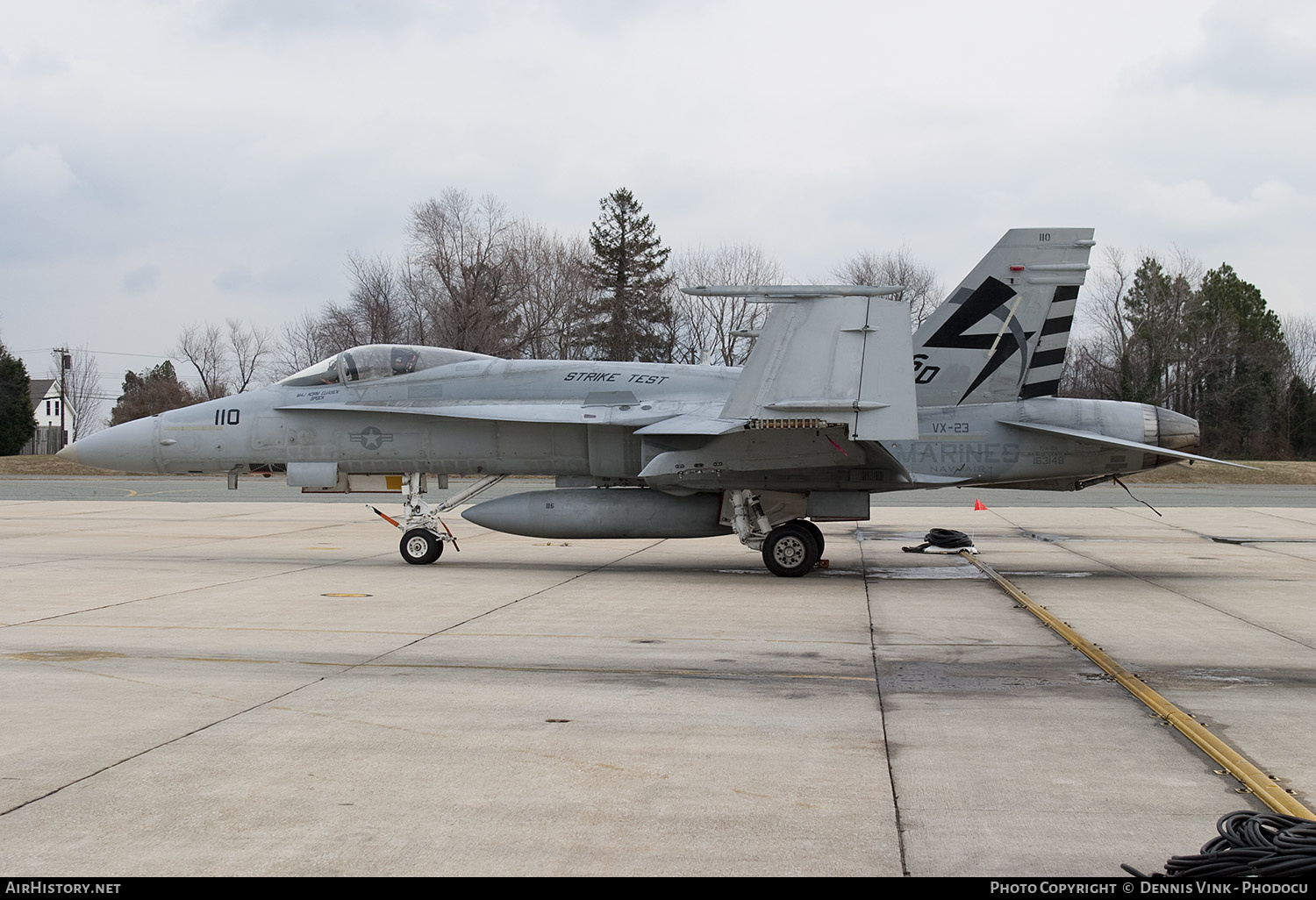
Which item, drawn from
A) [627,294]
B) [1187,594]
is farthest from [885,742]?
[627,294]

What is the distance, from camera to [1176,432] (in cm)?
1323

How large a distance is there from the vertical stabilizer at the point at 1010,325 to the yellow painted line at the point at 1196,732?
14.1ft

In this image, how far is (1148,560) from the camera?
51.1ft

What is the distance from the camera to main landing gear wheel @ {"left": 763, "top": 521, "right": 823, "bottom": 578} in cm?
1324

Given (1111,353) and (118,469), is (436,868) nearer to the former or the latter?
(118,469)

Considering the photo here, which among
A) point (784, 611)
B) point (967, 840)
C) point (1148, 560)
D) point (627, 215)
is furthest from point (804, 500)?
point (627, 215)

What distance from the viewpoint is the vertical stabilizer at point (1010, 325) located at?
43.7 ft

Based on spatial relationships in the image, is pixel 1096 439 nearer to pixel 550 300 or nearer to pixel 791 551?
pixel 791 551

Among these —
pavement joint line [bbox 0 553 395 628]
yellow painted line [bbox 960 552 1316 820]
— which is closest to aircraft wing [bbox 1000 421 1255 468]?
yellow painted line [bbox 960 552 1316 820]

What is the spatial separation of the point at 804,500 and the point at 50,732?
9.62 meters

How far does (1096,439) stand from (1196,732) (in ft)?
25.5

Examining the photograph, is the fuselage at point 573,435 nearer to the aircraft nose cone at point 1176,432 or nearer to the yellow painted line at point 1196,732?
the aircraft nose cone at point 1176,432

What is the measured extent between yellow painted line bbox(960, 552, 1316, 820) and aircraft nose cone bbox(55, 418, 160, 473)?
11870 mm

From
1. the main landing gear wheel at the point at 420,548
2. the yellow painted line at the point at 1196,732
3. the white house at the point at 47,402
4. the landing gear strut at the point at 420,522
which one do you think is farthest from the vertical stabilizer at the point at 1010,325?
the white house at the point at 47,402
